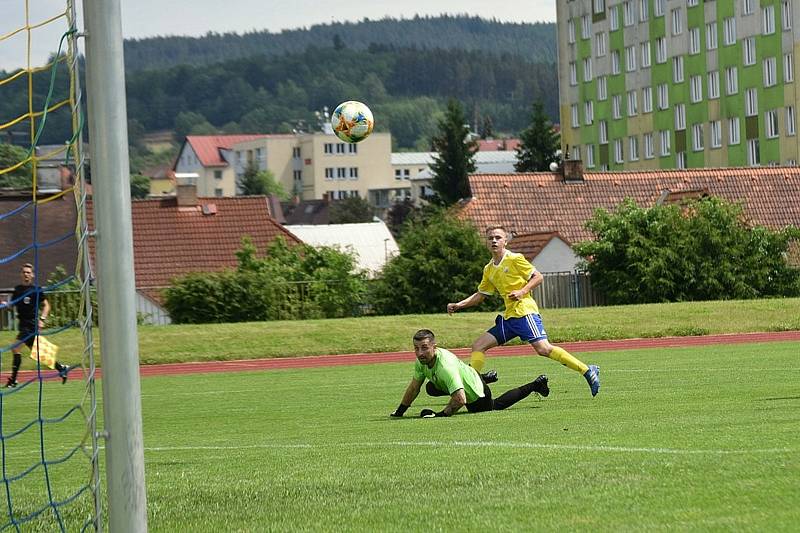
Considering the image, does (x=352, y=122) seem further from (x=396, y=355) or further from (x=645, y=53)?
(x=645, y=53)

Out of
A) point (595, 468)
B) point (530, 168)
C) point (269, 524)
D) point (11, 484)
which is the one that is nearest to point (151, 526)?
point (269, 524)

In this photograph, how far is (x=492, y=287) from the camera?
16062 mm

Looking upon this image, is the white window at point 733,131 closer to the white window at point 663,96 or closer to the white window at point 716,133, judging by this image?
the white window at point 716,133

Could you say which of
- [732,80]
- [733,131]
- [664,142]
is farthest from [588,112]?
[733,131]

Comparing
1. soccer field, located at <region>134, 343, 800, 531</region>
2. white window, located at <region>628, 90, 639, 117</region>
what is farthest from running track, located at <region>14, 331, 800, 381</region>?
white window, located at <region>628, 90, 639, 117</region>

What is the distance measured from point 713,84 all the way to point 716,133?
10.5 feet

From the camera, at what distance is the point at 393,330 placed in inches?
1340

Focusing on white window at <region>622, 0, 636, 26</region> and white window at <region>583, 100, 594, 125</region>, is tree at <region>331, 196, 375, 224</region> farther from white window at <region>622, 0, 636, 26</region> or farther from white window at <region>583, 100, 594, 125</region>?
white window at <region>622, 0, 636, 26</region>

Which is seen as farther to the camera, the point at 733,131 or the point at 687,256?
the point at 733,131

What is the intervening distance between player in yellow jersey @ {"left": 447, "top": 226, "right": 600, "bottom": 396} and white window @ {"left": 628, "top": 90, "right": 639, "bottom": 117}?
88491mm

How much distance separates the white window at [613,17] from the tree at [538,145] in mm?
7549

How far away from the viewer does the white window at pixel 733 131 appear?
91000 mm

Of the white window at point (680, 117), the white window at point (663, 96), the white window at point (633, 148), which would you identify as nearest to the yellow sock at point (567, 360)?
the white window at point (680, 117)

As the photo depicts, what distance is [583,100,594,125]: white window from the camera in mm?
107938
